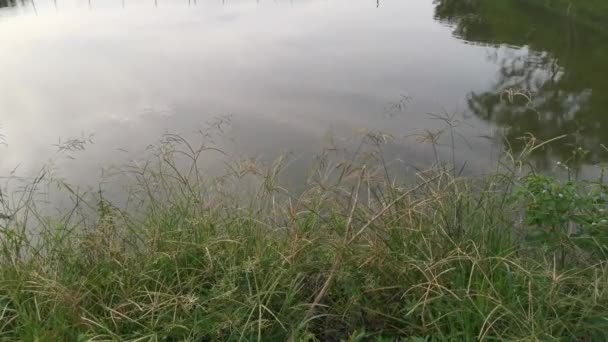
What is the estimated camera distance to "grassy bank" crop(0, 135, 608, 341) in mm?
1728

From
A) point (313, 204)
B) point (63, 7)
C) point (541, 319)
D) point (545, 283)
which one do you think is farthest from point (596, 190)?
point (63, 7)

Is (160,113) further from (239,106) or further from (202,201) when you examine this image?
(202,201)

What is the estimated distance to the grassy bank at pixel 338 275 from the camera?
1.73m

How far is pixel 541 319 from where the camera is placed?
5.34 ft

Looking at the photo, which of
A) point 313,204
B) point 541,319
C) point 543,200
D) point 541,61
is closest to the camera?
point 541,319

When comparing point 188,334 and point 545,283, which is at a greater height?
point 545,283

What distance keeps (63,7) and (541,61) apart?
10.2m

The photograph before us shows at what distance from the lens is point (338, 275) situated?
1992 millimetres

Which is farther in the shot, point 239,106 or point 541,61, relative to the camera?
point 541,61

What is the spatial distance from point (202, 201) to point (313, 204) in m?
0.61

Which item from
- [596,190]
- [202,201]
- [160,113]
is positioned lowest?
[160,113]

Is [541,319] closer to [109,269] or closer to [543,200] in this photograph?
[543,200]

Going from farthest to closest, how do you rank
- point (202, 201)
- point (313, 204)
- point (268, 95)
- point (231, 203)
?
1. point (268, 95)
2. point (231, 203)
3. point (202, 201)
4. point (313, 204)

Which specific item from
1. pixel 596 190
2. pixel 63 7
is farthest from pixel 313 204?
pixel 63 7
